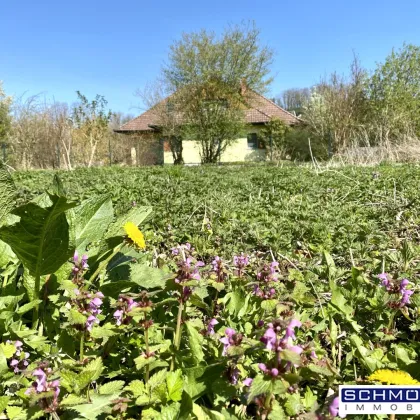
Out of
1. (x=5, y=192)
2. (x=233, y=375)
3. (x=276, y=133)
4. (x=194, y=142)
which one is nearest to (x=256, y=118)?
(x=276, y=133)

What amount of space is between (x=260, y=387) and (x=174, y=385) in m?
0.31

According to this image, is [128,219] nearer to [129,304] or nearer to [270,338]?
[129,304]

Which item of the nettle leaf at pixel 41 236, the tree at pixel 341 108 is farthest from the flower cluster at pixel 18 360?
the tree at pixel 341 108

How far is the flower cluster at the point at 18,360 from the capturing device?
1.14 metres

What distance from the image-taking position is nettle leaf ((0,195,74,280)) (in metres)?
1.13

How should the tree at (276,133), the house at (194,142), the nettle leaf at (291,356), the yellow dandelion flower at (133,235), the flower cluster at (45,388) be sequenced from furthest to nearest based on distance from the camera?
the tree at (276,133)
the house at (194,142)
the yellow dandelion flower at (133,235)
the flower cluster at (45,388)
the nettle leaf at (291,356)

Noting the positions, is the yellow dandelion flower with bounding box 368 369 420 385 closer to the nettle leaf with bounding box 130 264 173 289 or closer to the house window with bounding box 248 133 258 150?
the nettle leaf with bounding box 130 264 173 289

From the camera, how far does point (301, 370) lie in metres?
0.99

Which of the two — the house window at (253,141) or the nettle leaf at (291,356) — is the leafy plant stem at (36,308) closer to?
the nettle leaf at (291,356)

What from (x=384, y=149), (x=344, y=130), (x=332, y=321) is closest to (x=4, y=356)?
(x=332, y=321)

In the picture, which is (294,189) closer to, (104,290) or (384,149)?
(104,290)

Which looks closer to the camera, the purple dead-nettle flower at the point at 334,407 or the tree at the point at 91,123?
the purple dead-nettle flower at the point at 334,407

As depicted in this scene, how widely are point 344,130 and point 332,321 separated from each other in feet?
72.1

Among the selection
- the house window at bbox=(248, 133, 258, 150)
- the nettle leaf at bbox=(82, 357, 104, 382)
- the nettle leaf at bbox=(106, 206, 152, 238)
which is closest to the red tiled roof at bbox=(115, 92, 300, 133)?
the house window at bbox=(248, 133, 258, 150)
